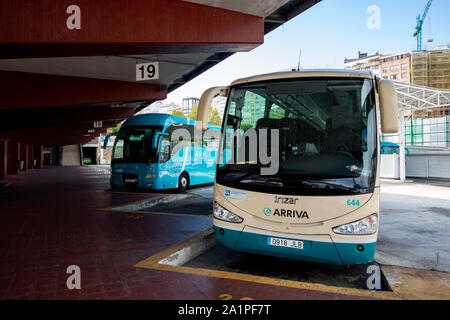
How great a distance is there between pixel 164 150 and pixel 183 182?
2.12m

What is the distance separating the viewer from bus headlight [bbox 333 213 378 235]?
13.0 feet

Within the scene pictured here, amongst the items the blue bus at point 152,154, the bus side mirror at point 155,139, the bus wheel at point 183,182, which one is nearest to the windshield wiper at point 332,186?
the blue bus at point 152,154

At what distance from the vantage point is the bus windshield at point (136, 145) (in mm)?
13154

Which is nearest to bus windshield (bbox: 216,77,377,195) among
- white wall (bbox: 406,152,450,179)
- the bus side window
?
the bus side window

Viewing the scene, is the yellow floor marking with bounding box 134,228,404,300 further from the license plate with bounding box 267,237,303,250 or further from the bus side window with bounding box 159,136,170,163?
the bus side window with bounding box 159,136,170,163

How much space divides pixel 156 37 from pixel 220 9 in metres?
1.69

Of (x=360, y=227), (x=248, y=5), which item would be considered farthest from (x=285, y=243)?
(x=248, y=5)

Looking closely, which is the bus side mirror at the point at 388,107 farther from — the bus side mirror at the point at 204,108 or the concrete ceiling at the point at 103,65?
the concrete ceiling at the point at 103,65

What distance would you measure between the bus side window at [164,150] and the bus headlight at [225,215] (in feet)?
28.2

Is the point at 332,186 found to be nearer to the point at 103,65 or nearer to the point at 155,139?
the point at 103,65

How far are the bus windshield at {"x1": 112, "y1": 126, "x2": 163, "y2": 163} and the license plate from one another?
30.7 ft
